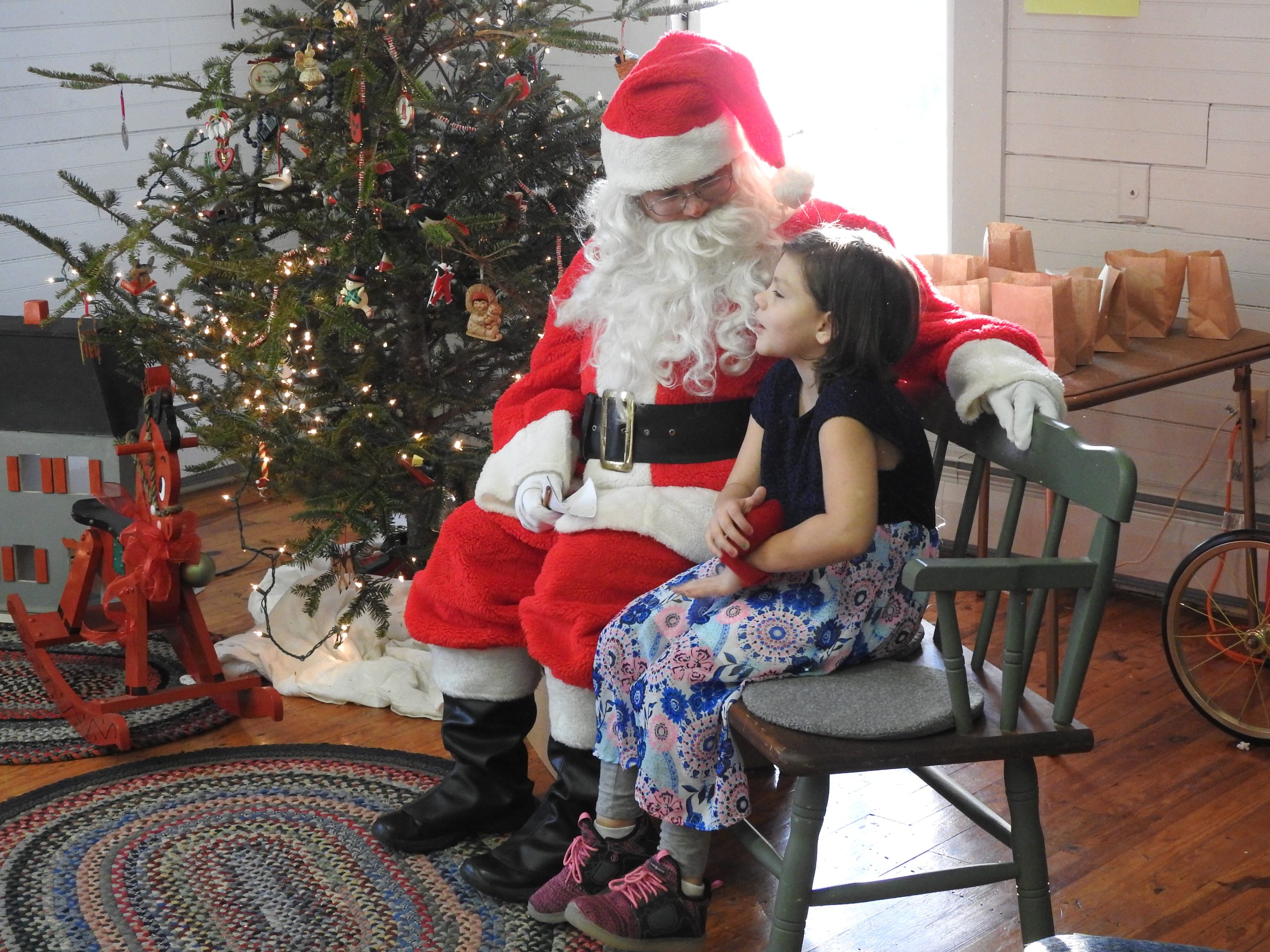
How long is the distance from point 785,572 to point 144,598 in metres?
1.35

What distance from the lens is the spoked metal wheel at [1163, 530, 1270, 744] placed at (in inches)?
94.9

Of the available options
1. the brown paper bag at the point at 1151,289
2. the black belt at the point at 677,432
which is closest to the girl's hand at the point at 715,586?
the black belt at the point at 677,432

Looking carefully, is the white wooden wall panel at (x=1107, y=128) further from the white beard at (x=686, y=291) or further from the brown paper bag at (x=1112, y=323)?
the white beard at (x=686, y=291)

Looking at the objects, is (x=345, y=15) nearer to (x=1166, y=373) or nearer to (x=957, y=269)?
(x=957, y=269)

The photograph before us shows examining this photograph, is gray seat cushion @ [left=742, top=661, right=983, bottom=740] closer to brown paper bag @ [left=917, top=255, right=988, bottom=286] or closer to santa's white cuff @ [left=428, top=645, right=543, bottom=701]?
santa's white cuff @ [left=428, top=645, right=543, bottom=701]

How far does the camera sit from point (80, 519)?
2.62 m

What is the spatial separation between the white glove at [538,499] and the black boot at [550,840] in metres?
0.32

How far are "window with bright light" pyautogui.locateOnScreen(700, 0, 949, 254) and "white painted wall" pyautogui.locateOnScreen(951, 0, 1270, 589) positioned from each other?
0.15 metres

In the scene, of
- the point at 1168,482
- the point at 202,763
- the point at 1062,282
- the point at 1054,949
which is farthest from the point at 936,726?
the point at 1168,482

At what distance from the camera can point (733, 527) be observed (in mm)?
1604

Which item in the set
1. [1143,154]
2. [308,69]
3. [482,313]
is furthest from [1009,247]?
[308,69]

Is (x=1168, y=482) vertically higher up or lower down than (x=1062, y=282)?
lower down

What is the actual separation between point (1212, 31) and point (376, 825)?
221cm

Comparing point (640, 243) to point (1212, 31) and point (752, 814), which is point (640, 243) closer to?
A: point (752, 814)
